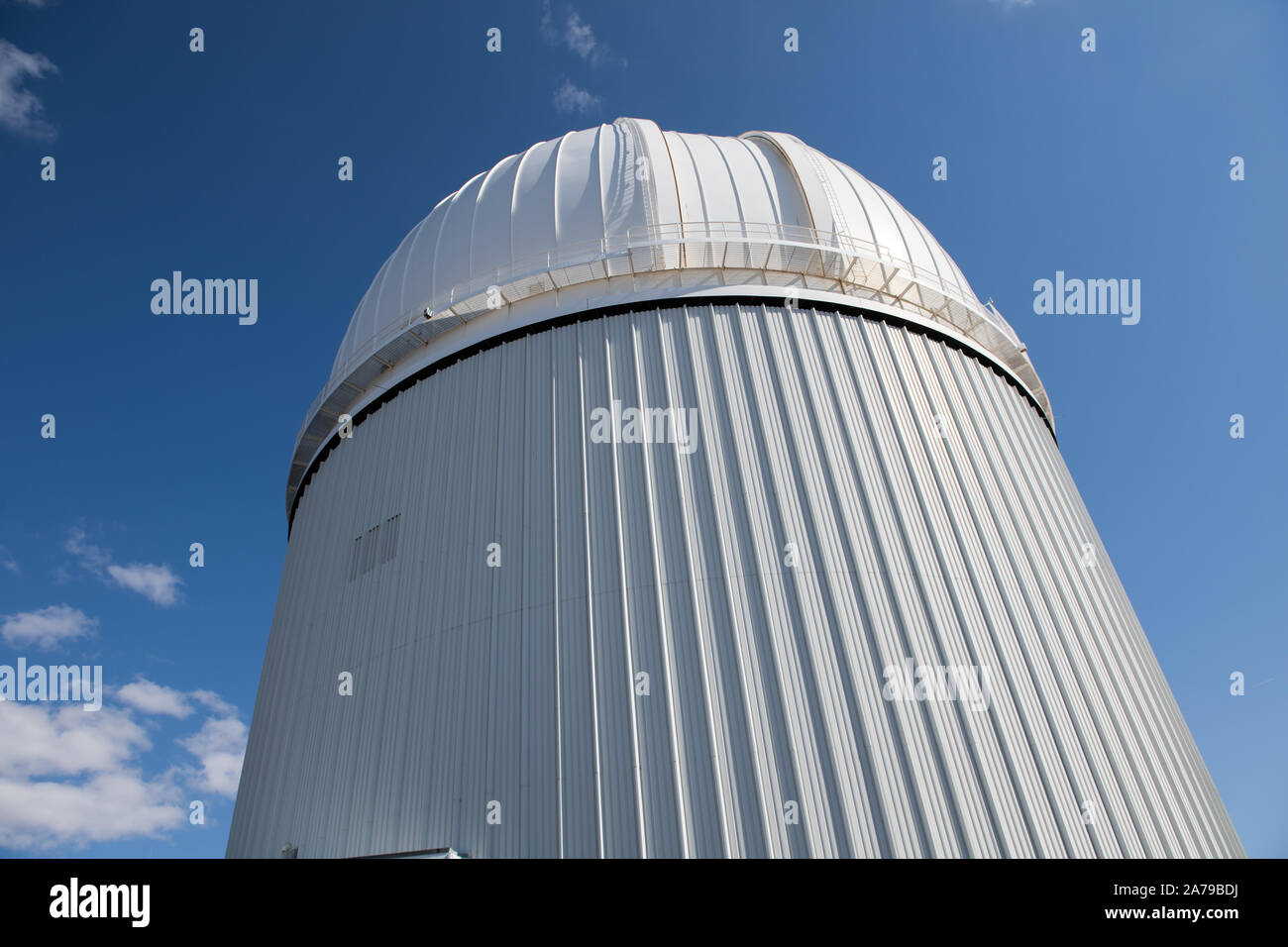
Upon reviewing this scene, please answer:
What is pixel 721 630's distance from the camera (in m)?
10.5

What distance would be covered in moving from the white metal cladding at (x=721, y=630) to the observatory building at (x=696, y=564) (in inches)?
1.8

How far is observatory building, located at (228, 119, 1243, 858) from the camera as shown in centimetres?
977

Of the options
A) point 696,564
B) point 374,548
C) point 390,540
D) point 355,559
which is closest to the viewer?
point 696,564

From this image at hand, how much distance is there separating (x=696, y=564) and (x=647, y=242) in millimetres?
6151

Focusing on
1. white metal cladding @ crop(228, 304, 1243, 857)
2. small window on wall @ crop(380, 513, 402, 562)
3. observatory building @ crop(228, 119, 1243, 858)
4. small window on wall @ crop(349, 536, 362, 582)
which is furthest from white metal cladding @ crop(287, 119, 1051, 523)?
small window on wall @ crop(349, 536, 362, 582)

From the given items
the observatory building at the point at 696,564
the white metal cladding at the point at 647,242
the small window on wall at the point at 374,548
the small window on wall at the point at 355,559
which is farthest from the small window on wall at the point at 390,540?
the white metal cladding at the point at 647,242

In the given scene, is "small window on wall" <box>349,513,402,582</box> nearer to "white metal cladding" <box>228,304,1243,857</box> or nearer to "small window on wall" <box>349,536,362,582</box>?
Answer: "small window on wall" <box>349,536,362,582</box>

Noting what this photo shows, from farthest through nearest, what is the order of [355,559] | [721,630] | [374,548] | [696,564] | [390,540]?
[355,559], [374,548], [390,540], [696,564], [721,630]

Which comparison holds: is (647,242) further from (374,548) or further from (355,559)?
(355,559)

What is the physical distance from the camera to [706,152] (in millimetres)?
15461

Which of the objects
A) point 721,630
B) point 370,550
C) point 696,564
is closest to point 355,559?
point 370,550

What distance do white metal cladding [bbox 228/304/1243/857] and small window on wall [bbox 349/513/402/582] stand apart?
143 mm
